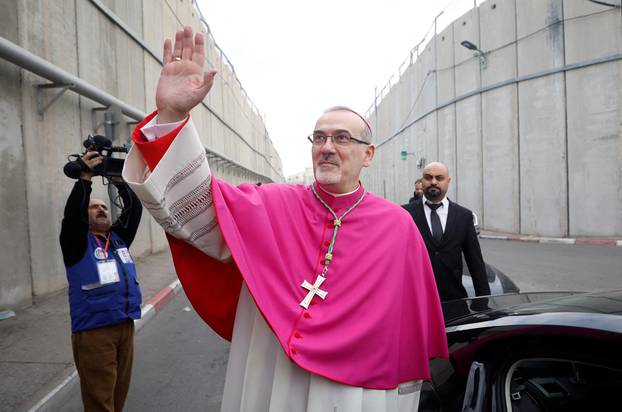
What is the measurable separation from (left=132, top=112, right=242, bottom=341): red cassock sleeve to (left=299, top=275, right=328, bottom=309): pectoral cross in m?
0.28

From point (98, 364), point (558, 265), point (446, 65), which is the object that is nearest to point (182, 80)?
point (98, 364)

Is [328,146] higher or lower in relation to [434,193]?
higher

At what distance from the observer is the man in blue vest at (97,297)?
98.2 inches

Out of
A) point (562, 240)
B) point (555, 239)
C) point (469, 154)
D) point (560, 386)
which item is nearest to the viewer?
point (560, 386)

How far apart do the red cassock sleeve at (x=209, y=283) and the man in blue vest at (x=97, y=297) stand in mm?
1255

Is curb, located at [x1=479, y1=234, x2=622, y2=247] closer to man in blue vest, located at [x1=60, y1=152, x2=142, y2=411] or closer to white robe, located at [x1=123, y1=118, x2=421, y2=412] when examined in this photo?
white robe, located at [x1=123, y1=118, x2=421, y2=412]

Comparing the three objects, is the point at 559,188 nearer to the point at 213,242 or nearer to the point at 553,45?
the point at 553,45

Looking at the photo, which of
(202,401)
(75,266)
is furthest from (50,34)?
(202,401)

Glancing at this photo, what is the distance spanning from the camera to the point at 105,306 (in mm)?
2648

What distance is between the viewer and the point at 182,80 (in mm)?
1281

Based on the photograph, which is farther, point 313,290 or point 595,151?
point 595,151

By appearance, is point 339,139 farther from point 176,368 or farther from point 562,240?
point 562,240

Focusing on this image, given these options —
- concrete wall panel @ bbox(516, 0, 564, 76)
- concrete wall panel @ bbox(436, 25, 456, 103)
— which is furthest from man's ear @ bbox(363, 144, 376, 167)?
concrete wall panel @ bbox(436, 25, 456, 103)

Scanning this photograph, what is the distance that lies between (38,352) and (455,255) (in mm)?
4293
